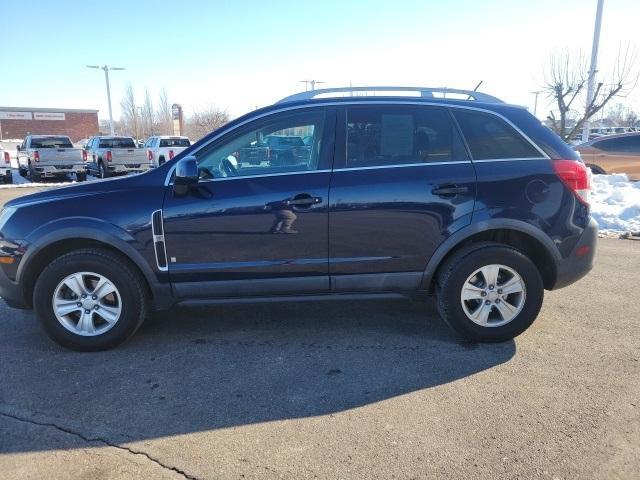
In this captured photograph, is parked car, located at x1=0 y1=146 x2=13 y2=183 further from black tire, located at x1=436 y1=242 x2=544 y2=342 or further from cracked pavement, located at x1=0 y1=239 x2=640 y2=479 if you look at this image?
black tire, located at x1=436 y1=242 x2=544 y2=342

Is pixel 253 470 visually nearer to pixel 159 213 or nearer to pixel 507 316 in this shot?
pixel 159 213

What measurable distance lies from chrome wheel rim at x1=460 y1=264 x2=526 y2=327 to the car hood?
2.68m

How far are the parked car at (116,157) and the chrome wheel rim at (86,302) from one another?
1701cm

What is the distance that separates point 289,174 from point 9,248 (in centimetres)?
223

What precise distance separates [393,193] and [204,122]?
50.8 meters

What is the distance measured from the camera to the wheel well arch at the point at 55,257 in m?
3.77

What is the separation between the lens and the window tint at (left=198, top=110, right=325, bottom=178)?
150 inches

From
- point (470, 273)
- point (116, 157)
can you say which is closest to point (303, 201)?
point (470, 273)

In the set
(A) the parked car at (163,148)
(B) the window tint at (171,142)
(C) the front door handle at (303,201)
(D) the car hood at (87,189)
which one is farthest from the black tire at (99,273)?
(B) the window tint at (171,142)

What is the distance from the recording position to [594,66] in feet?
50.3

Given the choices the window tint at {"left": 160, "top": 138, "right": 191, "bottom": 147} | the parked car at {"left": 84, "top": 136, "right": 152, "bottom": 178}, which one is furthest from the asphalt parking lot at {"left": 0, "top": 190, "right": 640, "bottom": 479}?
the window tint at {"left": 160, "top": 138, "right": 191, "bottom": 147}

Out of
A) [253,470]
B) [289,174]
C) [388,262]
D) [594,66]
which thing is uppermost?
[594,66]

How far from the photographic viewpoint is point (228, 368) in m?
3.59

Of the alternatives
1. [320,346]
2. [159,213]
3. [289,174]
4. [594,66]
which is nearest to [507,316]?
[320,346]
